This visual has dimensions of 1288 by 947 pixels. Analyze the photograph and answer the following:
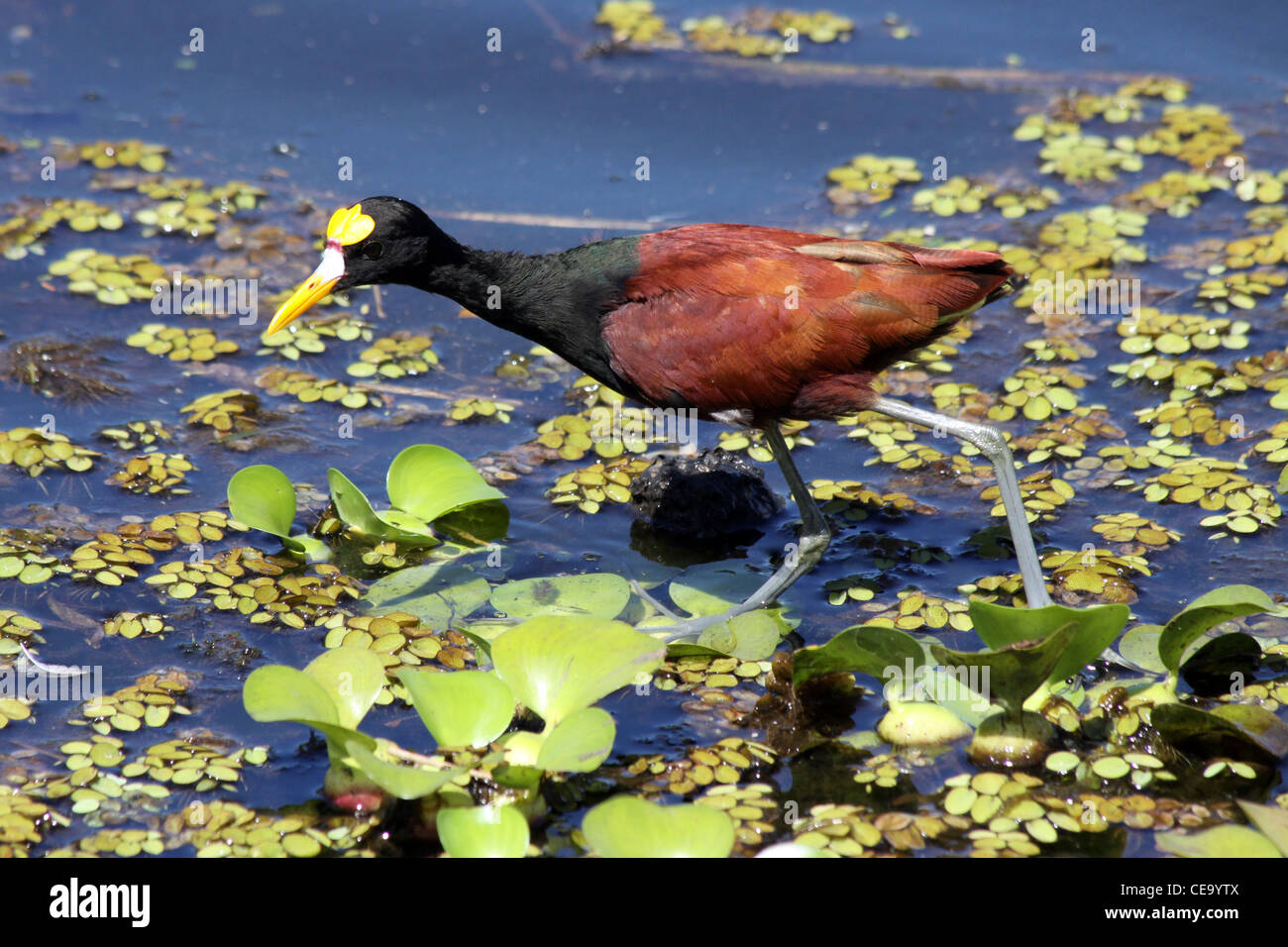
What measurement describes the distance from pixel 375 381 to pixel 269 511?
160 cm

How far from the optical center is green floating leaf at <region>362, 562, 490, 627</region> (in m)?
5.55

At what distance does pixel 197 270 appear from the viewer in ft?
25.9

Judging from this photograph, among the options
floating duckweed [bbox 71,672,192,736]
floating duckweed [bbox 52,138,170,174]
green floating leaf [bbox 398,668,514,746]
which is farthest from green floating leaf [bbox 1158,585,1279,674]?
floating duckweed [bbox 52,138,170,174]

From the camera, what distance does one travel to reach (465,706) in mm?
4406

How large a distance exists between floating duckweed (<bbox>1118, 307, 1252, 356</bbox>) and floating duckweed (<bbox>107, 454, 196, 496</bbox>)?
4661 mm

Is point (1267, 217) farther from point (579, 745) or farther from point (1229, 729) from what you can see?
point (579, 745)

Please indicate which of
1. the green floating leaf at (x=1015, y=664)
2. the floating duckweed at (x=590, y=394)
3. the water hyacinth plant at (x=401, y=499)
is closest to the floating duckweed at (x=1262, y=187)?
the floating duckweed at (x=590, y=394)

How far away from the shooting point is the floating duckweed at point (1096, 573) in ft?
17.9

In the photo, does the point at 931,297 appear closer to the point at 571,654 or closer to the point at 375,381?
the point at 571,654

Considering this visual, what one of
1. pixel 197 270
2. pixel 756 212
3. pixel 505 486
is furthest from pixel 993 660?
pixel 197 270

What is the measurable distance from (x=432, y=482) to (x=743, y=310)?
1.59m

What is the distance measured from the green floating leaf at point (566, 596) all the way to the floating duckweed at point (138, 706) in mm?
1244

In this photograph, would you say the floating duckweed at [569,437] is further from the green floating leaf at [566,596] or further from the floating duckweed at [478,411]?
the green floating leaf at [566,596]

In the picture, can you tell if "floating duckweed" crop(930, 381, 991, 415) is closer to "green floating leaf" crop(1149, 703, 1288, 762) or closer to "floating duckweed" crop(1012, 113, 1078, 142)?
"green floating leaf" crop(1149, 703, 1288, 762)
